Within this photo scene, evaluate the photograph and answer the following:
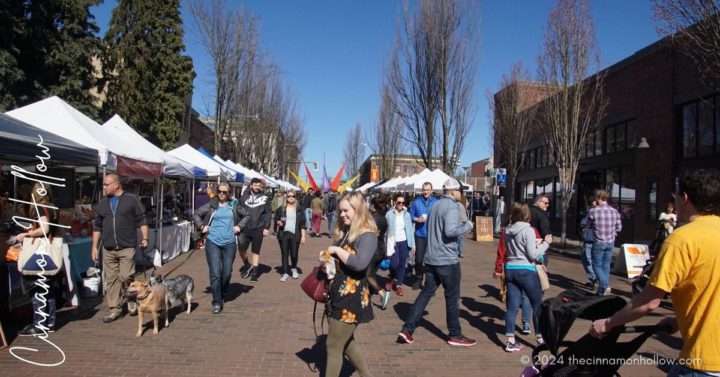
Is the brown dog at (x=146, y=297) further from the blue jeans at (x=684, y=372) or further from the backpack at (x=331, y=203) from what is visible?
the backpack at (x=331, y=203)

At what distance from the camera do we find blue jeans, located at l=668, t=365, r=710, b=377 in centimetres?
235

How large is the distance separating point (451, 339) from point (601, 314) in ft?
11.1

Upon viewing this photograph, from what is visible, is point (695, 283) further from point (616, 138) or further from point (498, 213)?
point (498, 213)

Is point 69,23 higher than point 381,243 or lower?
higher

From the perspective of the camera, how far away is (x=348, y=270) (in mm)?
3982

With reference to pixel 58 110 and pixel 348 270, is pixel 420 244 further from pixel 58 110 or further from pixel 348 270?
pixel 58 110

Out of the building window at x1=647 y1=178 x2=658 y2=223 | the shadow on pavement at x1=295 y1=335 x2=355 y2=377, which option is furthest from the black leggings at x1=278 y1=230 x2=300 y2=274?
the building window at x1=647 y1=178 x2=658 y2=223

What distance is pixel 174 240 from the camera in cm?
1340

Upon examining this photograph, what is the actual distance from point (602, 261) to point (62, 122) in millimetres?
9818

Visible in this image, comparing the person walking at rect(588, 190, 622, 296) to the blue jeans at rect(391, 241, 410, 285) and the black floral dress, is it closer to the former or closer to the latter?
the blue jeans at rect(391, 241, 410, 285)

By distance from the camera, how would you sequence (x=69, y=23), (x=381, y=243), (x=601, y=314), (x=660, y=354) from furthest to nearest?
(x=69, y=23) < (x=381, y=243) < (x=660, y=354) < (x=601, y=314)

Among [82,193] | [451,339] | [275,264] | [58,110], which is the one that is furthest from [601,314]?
[82,193]

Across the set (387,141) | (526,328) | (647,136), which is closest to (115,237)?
(526,328)

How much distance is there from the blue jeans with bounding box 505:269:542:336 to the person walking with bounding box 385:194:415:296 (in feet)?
11.2
